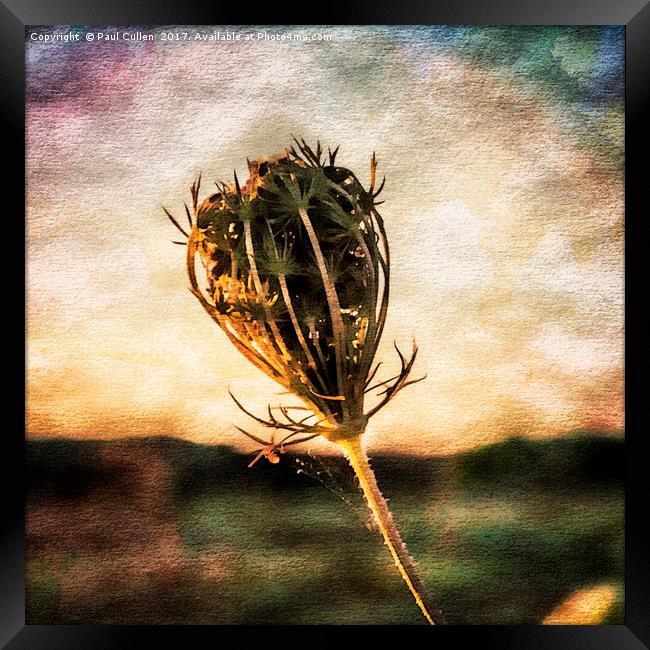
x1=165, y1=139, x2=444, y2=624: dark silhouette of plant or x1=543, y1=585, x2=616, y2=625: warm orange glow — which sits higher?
x1=165, y1=139, x2=444, y2=624: dark silhouette of plant

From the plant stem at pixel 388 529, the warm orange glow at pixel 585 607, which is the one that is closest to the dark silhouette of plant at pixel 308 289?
the plant stem at pixel 388 529

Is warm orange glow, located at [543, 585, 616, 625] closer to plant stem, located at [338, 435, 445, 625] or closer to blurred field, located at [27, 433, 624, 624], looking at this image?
blurred field, located at [27, 433, 624, 624]

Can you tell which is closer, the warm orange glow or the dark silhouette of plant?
the dark silhouette of plant

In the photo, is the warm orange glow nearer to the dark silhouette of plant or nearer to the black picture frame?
the black picture frame

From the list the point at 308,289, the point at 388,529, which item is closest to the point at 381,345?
the point at 308,289

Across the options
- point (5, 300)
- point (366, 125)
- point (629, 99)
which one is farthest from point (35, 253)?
point (629, 99)

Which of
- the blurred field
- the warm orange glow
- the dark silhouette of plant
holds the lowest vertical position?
the warm orange glow

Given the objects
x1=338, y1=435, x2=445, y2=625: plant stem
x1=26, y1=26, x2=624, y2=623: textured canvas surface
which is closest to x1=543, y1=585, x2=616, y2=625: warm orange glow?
x1=26, y1=26, x2=624, y2=623: textured canvas surface
